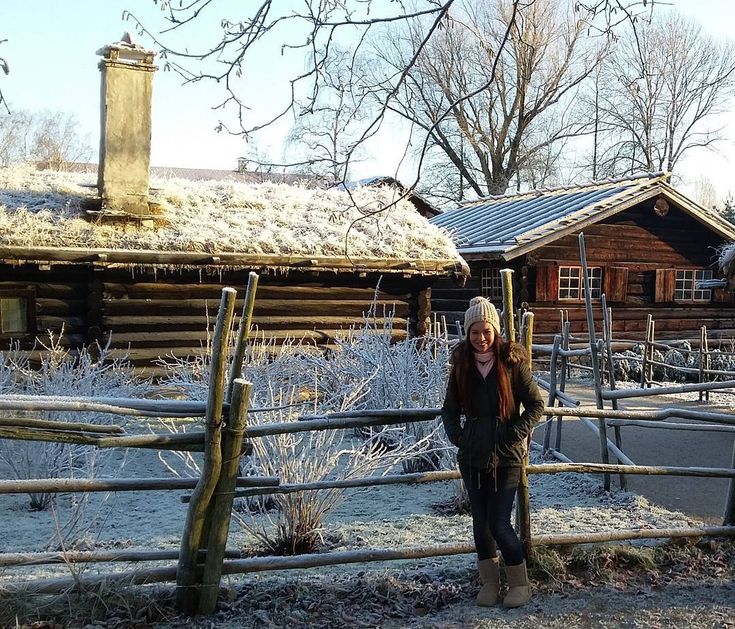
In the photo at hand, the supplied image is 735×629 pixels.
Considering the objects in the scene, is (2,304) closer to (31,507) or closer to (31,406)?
(31,507)

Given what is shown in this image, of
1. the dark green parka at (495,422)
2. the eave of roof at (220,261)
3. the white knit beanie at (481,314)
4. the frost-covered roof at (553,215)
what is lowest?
the dark green parka at (495,422)

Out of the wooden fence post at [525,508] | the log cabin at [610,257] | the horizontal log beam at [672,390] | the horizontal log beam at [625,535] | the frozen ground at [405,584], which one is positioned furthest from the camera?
the log cabin at [610,257]

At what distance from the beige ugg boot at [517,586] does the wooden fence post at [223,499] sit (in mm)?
1519

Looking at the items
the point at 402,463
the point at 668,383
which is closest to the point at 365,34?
the point at 402,463

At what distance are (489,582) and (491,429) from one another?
84 centimetres

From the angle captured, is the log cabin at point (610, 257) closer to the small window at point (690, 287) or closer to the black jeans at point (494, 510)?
the small window at point (690, 287)

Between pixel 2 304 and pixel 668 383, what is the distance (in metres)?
12.4

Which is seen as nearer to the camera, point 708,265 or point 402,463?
point 402,463

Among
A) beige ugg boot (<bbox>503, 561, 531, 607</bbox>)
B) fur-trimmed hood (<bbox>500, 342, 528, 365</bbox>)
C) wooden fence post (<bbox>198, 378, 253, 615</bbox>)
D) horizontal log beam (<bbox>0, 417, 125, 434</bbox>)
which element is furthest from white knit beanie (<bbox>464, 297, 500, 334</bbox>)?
horizontal log beam (<bbox>0, 417, 125, 434</bbox>)

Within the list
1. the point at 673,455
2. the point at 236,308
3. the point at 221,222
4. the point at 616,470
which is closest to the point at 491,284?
the point at 236,308

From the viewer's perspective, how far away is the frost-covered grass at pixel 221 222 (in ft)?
31.6

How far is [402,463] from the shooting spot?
24.6 feet

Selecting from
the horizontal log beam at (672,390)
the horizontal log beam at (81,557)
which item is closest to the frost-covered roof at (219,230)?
the horizontal log beam at (672,390)

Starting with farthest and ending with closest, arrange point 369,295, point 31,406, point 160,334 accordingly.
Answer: point 369,295 < point 160,334 < point 31,406
